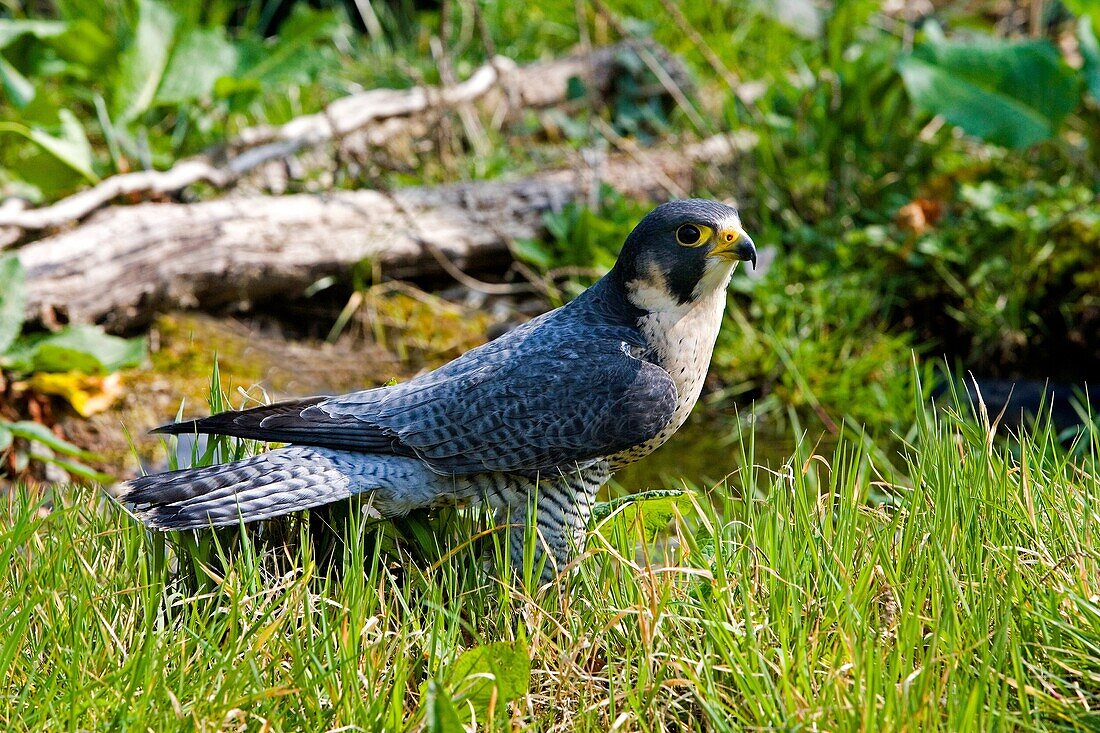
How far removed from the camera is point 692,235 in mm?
2988

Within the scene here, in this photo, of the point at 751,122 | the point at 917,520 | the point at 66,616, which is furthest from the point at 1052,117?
the point at 66,616

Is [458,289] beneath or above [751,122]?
beneath

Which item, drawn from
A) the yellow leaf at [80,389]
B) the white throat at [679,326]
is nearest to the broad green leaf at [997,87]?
the white throat at [679,326]

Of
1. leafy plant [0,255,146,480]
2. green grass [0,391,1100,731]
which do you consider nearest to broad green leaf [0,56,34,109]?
leafy plant [0,255,146,480]

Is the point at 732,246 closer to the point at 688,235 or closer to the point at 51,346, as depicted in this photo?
the point at 688,235

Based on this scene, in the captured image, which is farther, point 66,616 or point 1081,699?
point 66,616

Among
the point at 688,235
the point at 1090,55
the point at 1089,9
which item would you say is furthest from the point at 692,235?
the point at 1089,9

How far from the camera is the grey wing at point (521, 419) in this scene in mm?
2926

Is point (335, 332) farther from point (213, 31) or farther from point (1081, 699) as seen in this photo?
point (1081, 699)

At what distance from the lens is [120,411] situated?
15.3 feet

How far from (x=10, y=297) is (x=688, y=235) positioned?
2.81m

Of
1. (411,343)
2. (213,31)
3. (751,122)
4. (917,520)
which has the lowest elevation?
(411,343)

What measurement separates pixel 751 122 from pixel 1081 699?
172 inches

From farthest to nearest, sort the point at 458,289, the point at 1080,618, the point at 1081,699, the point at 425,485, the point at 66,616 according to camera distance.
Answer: the point at 458,289
the point at 425,485
the point at 66,616
the point at 1080,618
the point at 1081,699
